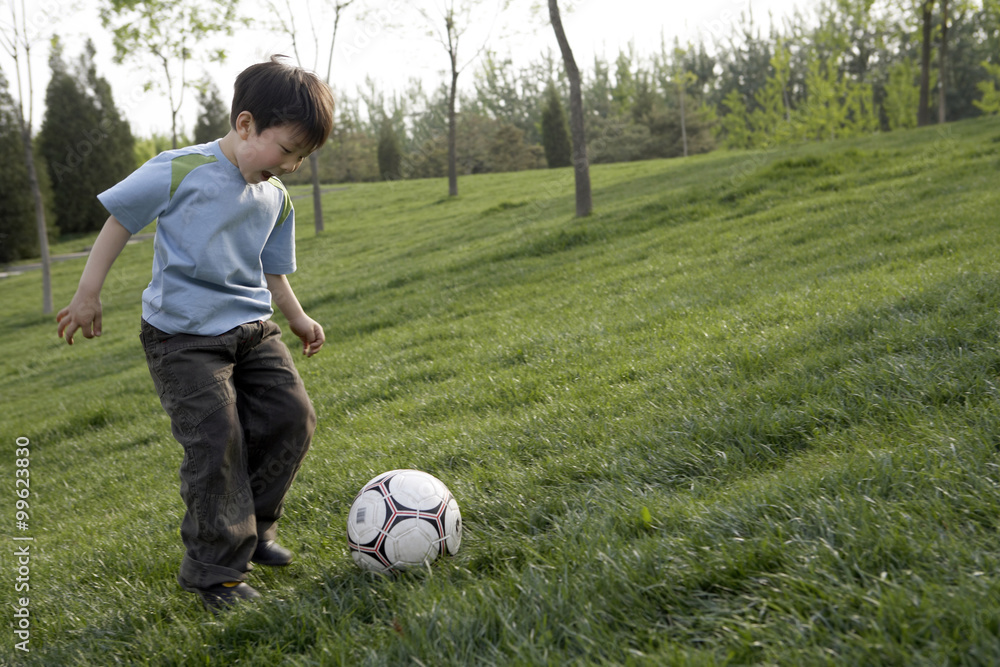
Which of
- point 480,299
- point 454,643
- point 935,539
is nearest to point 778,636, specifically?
point 935,539

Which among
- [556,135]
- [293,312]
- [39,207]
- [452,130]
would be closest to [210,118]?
[556,135]

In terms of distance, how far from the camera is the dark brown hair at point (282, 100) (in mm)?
2707

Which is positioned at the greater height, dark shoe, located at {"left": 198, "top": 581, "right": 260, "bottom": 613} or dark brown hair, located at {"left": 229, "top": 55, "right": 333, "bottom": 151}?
dark brown hair, located at {"left": 229, "top": 55, "right": 333, "bottom": 151}

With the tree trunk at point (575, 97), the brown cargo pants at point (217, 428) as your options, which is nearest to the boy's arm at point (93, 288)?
the brown cargo pants at point (217, 428)

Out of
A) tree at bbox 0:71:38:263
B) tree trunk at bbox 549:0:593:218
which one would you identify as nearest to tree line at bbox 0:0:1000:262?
tree at bbox 0:71:38:263

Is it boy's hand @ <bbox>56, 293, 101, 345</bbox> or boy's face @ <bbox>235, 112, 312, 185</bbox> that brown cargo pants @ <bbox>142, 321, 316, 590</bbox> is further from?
boy's face @ <bbox>235, 112, 312, 185</bbox>

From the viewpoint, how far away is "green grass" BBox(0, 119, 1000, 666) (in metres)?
1.90

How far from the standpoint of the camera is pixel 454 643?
1.98 metres

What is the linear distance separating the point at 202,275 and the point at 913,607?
8.75 ft

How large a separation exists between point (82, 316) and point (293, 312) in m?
0.94

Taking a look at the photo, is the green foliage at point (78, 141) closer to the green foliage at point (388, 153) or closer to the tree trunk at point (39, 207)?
the green foliage at point (388, 153)

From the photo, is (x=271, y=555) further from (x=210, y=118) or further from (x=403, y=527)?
(x=210, y=118)

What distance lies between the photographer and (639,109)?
5778 cm

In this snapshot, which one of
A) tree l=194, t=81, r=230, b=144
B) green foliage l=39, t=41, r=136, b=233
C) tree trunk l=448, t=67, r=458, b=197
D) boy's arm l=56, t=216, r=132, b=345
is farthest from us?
tree l=194, t=81, r=230, b=144
